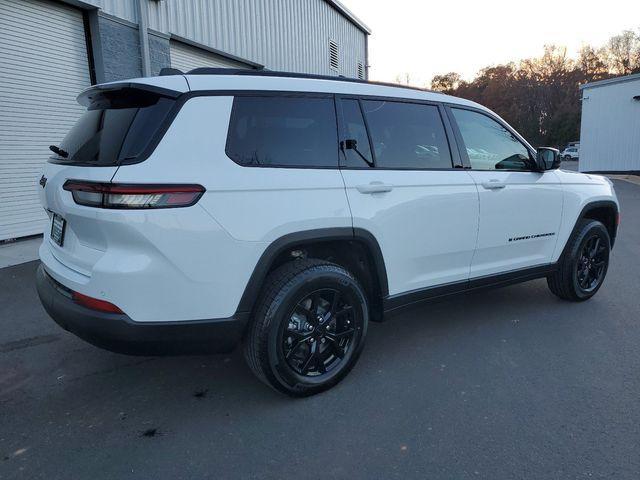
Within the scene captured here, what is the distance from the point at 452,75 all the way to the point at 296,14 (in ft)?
232

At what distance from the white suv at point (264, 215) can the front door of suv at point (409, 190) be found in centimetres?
1

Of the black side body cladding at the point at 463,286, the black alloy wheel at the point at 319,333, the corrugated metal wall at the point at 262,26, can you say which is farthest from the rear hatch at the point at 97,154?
the corrugated metal wall at the point at 262,26

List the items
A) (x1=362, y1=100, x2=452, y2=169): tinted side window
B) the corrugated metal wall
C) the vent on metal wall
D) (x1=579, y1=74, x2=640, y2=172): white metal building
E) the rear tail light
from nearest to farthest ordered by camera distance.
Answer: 1. the rear tail light
2. (x1=362, y1=100, x2=452, y2=169): tinted side window
3. the corrugated metal wall
4. the vent on metal wall
5. (x1=579, y1=74, x2=640, y2=172): white metal building

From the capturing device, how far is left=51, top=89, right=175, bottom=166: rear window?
2457 millimetres

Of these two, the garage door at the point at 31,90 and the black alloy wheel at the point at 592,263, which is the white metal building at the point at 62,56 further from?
the black alloy wheel at the point at 592,263

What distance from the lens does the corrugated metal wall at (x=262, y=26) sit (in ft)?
29.4

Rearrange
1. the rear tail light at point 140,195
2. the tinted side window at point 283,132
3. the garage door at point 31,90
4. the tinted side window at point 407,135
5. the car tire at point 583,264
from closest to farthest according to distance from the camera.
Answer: the rear tail light at point 140,195
the tinted side window at point 283,132
the tinted side window at point 407,135
the car tire at point 583,264
the garage door at point 31,90

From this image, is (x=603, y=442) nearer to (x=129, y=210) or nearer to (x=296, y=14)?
(x=129, y=210)

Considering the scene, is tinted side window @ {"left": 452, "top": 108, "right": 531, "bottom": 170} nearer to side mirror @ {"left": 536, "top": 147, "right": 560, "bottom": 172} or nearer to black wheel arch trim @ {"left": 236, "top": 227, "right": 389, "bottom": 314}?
side mirror @ {"left": 536, "top": 147, "right": 560, "bottom": 172}

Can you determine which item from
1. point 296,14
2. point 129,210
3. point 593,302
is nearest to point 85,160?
point 129,210

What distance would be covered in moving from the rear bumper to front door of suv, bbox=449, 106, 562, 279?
2092 millimetres

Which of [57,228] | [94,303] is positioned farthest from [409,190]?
[57,228]

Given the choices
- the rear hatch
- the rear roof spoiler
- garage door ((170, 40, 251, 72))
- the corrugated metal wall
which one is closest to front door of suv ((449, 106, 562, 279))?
the rear roof spoiler

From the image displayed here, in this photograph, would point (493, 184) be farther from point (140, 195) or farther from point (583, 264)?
point (140, 195)
